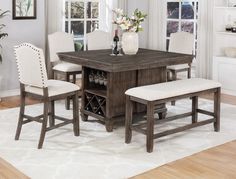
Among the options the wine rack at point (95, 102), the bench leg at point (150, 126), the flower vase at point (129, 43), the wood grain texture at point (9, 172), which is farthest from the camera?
the flower vase at point (129, 43)

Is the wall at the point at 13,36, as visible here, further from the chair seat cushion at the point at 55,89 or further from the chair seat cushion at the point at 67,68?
the chair seat cushion at the point at 55,89

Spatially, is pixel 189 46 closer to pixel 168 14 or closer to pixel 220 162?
pixel 168 14

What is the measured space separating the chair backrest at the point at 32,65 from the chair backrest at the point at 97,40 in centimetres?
225

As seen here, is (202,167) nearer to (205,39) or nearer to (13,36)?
(13,36)

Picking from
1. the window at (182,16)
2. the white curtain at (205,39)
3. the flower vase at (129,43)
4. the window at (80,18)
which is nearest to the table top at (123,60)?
the flower vase at (129,43)

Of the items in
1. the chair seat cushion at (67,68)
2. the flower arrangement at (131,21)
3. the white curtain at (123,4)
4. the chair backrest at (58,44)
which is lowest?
the chair seat cushion at (67,68)

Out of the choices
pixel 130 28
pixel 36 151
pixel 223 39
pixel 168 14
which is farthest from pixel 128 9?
pixel 36 151

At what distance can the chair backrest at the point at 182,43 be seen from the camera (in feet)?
21.3

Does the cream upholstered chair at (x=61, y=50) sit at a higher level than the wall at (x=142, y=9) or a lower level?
lower

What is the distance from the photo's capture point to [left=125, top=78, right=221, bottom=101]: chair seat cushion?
410cm

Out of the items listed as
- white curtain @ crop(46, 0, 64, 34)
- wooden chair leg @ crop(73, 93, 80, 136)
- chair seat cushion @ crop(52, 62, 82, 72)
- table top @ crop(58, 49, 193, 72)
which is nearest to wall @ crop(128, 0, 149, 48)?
white curtain @ crop(46, 0, 64, 34)

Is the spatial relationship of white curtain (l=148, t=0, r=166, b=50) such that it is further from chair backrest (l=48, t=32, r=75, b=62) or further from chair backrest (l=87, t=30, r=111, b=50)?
chair backrest (l=48, t=32, r=75, b=62)

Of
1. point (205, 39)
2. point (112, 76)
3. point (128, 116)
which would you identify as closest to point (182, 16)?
point (205, 39)

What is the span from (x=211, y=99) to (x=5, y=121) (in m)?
3.14
